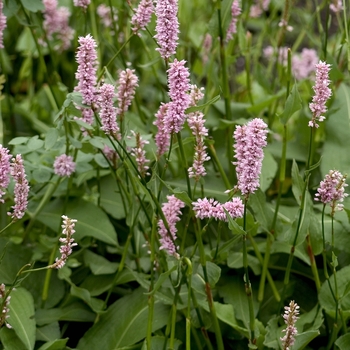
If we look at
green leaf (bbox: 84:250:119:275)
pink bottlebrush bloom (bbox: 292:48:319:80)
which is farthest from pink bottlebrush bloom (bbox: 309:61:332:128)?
pink bottlebrush bloom (bbox: 292:48:319:80)

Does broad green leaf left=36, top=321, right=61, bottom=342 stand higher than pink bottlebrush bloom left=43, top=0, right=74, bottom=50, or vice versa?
pink bottlebrush bloom left=43, top=0, right=74, bottom=50

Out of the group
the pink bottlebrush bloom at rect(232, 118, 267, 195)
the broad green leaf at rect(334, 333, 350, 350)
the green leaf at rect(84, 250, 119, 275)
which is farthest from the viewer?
the green leaf at rect(84, 250, 119, 275)

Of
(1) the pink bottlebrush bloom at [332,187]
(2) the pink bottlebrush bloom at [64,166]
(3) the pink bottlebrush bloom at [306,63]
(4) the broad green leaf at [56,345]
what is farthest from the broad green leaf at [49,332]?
(3) the pink bottlebrush bloom at [306,63]

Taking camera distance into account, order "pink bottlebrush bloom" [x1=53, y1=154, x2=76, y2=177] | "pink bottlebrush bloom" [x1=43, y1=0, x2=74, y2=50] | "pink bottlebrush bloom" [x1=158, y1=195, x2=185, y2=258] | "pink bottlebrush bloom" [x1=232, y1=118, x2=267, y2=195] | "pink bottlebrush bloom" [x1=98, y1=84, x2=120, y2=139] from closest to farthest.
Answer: "pink bottlebrush bloom" [x1=232, y1=118, x2=267, y2=195]
"pink bottlebrush bloom" [x1=98, y1=84, x2=120, y2=139]
"pink bottlebrush bloom" [x1=158, y1=195, x2=185, y2=258]
"pink bottlebrush bloom" [x1=53, y1=154, x2=76, y2=177]
"pink bottlebrush bloom" [x1=43, y1=0, x2=74, y2=50]

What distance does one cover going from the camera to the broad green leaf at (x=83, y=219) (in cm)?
173

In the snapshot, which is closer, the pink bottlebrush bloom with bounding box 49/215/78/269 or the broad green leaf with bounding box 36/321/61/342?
the pink bottlebrush bloom with bounding box 49/215/78/269

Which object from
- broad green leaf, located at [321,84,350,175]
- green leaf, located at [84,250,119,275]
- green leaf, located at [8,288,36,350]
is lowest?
green leaf, located at [8,288,36,350]

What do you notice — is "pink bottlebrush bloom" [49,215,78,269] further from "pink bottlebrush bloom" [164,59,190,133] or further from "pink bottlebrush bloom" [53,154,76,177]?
"pink bottlebrush bloom" [53,154,76,177]

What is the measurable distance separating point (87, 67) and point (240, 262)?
26.1 inches

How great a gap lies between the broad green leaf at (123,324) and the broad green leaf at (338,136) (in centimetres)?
65

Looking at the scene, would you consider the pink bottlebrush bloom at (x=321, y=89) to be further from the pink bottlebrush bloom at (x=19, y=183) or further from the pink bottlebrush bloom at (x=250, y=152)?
the pink bottlebrush bloom at (x=19, y=183)

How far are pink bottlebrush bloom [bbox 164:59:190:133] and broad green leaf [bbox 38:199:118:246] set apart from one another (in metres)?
0.62

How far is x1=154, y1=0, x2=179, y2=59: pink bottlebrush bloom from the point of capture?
1.15 metres

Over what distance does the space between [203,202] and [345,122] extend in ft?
3.28
